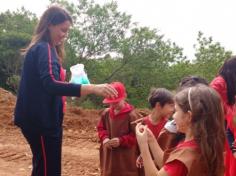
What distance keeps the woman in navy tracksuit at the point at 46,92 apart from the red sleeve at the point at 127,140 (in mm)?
984

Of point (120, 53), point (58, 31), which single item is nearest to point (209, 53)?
point (120, 53)

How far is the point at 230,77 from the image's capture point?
3.86 m

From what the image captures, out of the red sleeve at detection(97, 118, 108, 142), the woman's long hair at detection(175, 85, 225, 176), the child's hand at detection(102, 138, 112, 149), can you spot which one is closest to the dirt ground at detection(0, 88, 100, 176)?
the red sleeve at detection(97, 118, 108, 142)

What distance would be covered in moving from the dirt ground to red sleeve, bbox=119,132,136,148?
2.45 metres

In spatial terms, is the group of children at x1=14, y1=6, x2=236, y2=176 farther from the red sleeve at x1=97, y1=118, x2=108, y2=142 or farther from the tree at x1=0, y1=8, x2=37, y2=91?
the tree at x1=0, y1=8, x2=37, y2=91

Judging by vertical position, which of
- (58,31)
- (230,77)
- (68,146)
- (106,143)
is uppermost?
(58,31)

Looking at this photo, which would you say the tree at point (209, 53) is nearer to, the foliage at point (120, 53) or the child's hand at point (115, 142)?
the foliage at point (120, 53)

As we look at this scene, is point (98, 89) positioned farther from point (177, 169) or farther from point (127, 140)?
point (127, 140)

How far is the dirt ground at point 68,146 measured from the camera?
6815mm

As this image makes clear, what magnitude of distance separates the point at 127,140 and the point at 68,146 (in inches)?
189

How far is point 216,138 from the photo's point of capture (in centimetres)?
241

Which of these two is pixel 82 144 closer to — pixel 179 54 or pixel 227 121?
pixel 227 121

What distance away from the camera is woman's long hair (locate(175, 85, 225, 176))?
2.37 metres

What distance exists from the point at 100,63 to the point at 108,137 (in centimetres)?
1930
